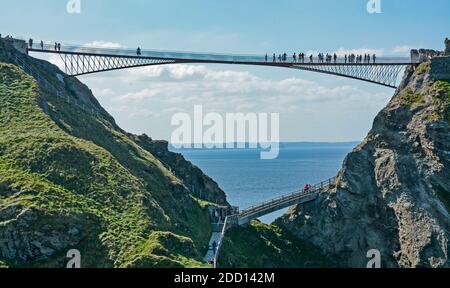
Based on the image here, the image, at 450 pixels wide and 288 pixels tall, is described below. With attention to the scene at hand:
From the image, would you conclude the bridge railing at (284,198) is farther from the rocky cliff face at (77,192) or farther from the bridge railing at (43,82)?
the bridge railing at (43,82)

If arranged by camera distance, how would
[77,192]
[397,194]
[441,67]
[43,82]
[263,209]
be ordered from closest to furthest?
[77,192] → [397,194] → [263,209] → [43,82] → [441,67]

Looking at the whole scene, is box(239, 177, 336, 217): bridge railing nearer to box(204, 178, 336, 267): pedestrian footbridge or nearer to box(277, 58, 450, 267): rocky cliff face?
box(204, 178, 336, 267): pedestrian footbridge

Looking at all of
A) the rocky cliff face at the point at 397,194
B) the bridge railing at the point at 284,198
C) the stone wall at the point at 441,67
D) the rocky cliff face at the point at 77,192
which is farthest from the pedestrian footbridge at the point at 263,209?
the stone wall at the point at 441,67

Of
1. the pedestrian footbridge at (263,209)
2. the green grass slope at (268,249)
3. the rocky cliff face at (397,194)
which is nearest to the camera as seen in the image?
the pedestrian footbridge at (263,209)

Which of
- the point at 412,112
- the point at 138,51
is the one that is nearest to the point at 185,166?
the point at 138,51

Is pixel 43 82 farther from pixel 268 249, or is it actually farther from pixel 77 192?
pixel 268 249

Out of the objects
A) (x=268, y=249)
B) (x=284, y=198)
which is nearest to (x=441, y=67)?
(x=284, y=198)
